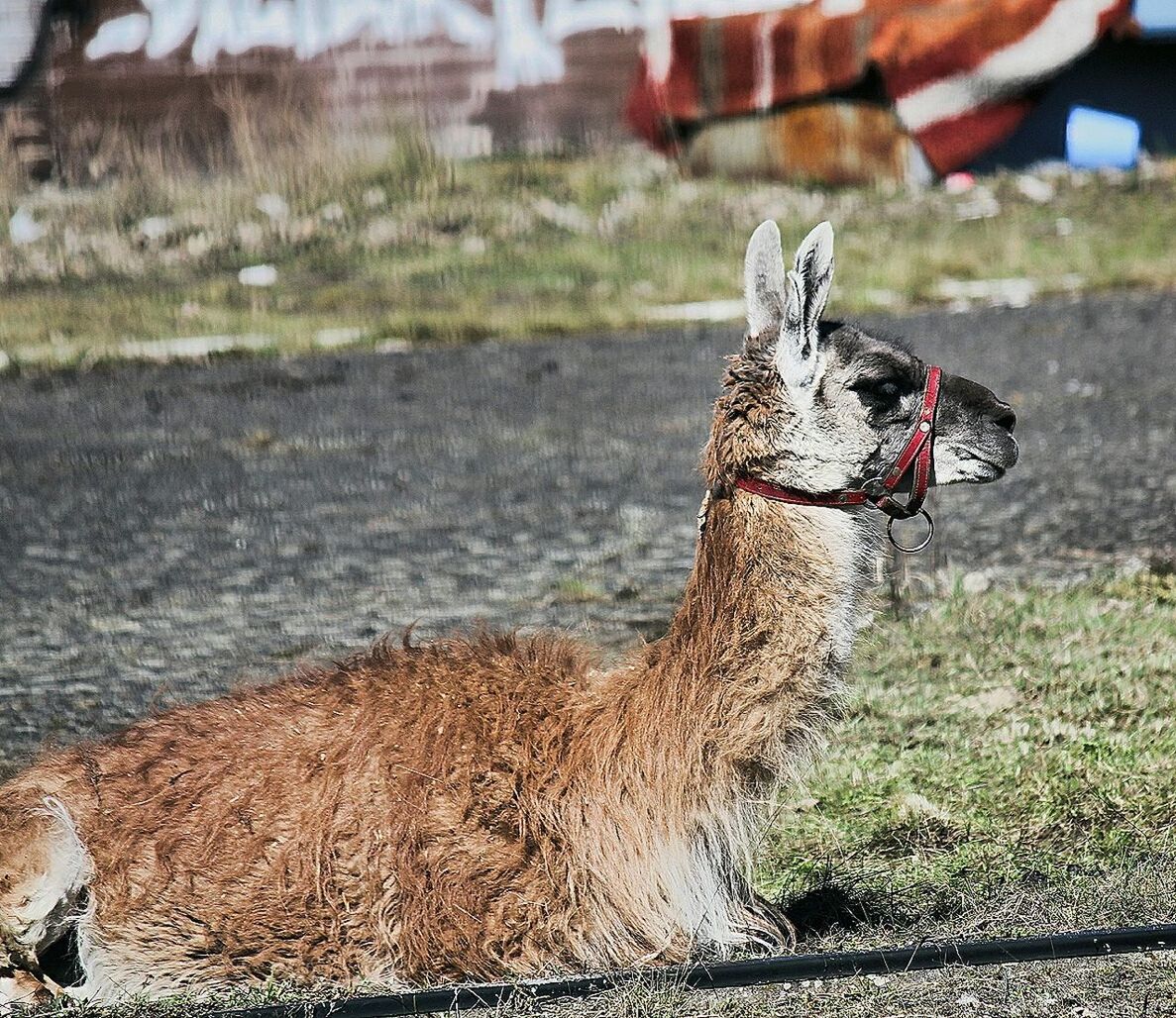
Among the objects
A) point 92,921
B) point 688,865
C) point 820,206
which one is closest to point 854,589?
point 688,865

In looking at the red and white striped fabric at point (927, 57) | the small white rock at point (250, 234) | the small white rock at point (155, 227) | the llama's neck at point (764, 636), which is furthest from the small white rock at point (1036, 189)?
the llama's neck at point (764, 636)

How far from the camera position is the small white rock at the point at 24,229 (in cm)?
1471

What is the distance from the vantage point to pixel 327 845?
360cm

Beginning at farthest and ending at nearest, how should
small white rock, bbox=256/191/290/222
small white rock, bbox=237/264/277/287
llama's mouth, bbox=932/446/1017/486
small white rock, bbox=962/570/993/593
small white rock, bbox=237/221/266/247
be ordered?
1. small white rock, bbox=256/191/290/222
2. small white rock, bbox=237/221/266/247
3. small white rock, bbox=237/264/277/287
4. small white rock, bbox=962/570/993/593
5. llama's mouth, bbox=932/446/1017/486

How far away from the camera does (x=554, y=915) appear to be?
3580 mm

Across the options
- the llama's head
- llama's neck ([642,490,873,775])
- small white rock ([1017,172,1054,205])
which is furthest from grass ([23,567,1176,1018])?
small white rock ([1017,172,1054,205])

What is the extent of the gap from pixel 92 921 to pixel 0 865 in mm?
236

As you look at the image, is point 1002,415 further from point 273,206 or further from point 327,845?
point 273,206

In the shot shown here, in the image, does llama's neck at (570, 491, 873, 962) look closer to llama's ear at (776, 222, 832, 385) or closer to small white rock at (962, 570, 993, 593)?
llama's ear at (776, 222, 832, 385)

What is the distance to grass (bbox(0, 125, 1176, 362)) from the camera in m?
12.2

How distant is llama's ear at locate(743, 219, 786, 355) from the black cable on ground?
1.36 m

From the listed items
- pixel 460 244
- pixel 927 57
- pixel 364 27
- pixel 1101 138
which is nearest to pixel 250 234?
pixel 460 244

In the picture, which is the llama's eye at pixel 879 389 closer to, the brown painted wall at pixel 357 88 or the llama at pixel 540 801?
the llama at pixel 540 801

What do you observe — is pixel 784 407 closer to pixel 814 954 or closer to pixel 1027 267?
pixel 814 954
